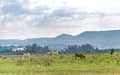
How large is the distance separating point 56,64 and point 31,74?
13.9m

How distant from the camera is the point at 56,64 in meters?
52.2

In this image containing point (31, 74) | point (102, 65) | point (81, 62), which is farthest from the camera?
point (81, 62)

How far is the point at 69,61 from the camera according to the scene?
5509 centimetres

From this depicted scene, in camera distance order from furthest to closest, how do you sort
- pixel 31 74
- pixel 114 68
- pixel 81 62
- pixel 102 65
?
1. pixel 81 62
2. pixel 102 65
3. pixel 114 68
4. pixel 31 74

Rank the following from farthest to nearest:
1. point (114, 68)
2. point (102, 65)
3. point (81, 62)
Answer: point (81, 62) → point (102, 65) → point (114, 68)

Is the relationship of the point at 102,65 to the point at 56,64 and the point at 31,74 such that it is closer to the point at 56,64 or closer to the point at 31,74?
the point at 56,64

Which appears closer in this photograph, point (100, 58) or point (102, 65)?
point (102, 65)

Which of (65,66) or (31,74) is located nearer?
(31,74)

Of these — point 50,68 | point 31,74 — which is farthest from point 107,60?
point 31,74

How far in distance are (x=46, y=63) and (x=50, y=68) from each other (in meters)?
4.62

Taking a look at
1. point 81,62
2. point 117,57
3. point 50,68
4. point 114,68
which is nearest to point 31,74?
point 50,68

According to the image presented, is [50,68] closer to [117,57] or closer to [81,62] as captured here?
[81,62]

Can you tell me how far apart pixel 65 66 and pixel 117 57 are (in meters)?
10.3

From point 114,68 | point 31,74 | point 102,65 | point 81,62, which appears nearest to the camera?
point 31,74
